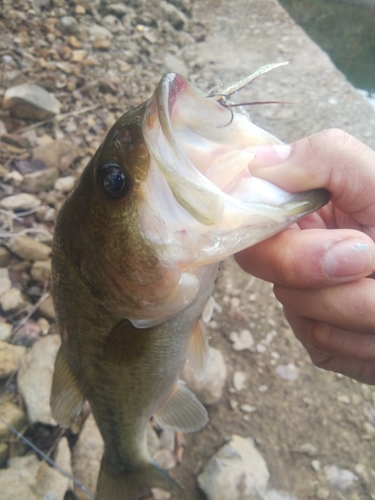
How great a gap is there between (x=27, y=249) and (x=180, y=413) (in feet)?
4.44

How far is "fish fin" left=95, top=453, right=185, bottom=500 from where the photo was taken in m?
1.64

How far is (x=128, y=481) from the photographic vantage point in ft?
5.42

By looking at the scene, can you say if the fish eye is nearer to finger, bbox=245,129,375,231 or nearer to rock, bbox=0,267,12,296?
finger, bbox=245,129,375,231

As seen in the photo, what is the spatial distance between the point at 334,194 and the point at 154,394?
949 mm

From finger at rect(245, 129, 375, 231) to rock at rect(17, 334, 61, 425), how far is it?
1.55 metres

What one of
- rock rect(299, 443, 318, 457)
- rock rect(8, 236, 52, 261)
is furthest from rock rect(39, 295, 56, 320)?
rock rect(299, 443, 318, 457)

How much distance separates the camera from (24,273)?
239 centimetres

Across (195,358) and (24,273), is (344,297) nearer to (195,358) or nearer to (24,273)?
(195,358)

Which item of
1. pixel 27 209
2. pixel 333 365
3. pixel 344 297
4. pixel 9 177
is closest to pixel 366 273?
pixel 344 297

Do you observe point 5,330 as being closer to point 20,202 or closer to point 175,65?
point 20,202

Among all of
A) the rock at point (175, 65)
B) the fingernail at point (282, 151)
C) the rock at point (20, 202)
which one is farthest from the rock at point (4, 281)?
the rock at point (175, 65)

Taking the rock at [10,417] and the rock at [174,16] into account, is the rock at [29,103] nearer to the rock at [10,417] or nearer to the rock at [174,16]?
the rock at [10,417]

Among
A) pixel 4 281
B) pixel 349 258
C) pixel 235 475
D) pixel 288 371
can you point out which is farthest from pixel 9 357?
pixel 349 258

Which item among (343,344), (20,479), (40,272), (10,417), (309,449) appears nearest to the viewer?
(343,344)
